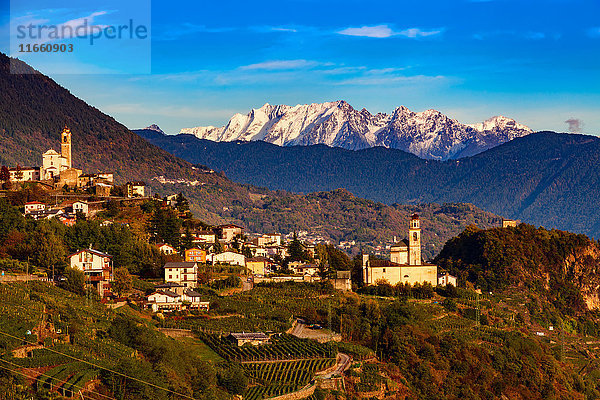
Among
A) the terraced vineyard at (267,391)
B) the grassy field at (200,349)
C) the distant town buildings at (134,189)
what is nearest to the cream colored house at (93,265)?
the grassy field at (200,349)

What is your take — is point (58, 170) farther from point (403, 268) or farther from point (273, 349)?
point (273, 349)

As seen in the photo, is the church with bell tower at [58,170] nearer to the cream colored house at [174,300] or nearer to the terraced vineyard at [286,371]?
the cream colored house at [174,300]

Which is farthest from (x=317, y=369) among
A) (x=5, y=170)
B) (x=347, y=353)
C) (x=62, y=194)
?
(x=5, y=170)

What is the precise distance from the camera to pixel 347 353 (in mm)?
61062

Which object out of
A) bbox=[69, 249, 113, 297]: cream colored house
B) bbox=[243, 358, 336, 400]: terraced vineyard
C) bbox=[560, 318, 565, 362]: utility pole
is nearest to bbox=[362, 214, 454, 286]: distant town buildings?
bbox=[560, 318, 565, 362]: utility pole

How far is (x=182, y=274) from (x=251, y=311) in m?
9.23

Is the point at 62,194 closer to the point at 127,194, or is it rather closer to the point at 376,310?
the point at 127,194

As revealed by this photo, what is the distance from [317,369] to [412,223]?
45.2 meters

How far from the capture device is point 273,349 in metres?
56.1

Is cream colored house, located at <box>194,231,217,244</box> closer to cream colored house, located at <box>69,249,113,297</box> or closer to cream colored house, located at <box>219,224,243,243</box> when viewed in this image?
cream colored house, located at <box>219,224,243,243</box>

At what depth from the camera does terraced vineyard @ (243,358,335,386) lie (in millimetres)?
50781

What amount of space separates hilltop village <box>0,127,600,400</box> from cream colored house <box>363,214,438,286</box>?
0.16m

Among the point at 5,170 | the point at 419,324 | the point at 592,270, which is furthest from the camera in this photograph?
the point at 592,270

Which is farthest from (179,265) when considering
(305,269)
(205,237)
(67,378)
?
(67,378)
